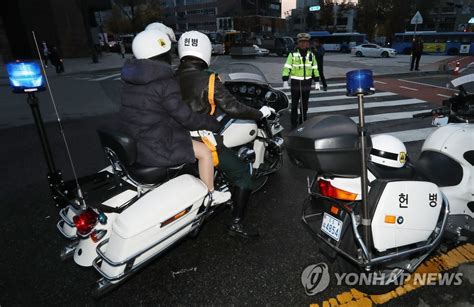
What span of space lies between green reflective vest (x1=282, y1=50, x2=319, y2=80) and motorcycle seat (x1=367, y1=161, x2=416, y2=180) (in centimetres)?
471

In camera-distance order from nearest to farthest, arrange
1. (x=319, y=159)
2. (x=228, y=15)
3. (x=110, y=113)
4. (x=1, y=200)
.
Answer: (x=319, y=159) → (x=1, y=200) → (x=110, y=113) → (x=228, y=15)

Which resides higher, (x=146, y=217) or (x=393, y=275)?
(x=146, y=217)

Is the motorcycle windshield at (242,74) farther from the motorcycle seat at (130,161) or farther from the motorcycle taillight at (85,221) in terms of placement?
the motorcycle taillight at (85,221)

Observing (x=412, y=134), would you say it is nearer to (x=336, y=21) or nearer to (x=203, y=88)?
(x=203, y=88)

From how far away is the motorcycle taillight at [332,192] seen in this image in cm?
224

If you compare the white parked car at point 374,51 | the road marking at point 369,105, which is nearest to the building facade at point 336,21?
the white parked car at point 374,51

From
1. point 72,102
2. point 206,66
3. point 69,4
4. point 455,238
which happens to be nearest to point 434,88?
point 455,238

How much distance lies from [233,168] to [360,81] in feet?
5.18

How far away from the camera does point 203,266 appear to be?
113 inches

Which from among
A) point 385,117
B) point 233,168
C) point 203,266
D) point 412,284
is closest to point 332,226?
point 412,284

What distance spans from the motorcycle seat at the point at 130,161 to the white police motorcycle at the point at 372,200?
1.13m

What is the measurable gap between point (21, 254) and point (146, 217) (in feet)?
6.28

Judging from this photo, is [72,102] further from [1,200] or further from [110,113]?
[1,200]

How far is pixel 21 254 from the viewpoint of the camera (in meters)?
3.07
